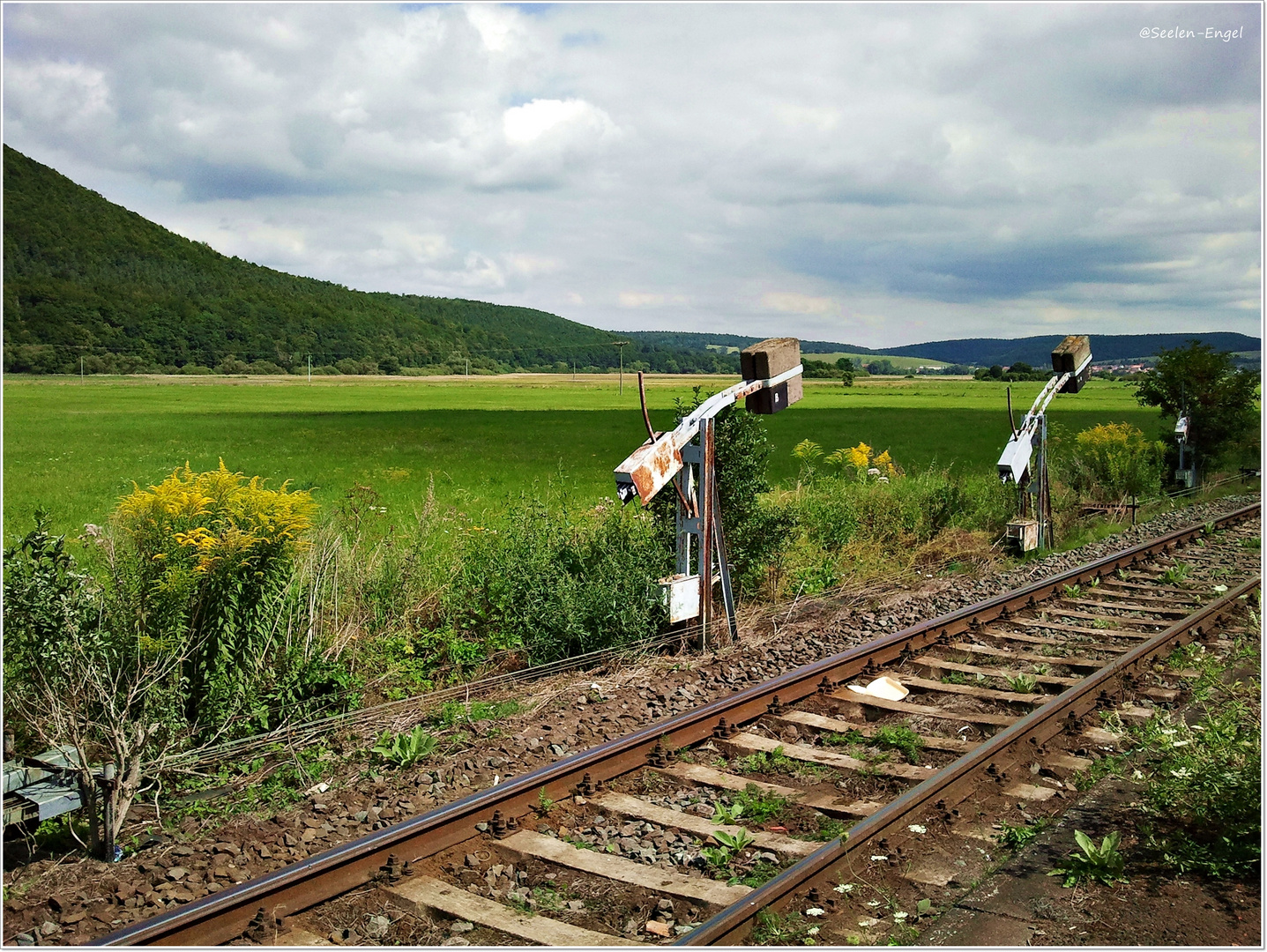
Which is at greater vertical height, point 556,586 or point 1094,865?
point 556,586

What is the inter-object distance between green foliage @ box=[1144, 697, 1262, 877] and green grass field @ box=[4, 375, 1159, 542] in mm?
7521

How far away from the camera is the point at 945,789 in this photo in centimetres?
534

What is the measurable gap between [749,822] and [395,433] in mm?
40306

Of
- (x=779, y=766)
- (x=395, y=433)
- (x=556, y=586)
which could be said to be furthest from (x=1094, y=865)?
(x=395, y=433)

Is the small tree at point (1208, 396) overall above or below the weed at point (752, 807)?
above

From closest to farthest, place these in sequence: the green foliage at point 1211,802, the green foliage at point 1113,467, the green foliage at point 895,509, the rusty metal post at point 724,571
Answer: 1. the green foliage at point 1211,802
2. the rusty metal post at point 724,571
3. the green foliage at point 895,509
4. the green foliage at point 1113,467

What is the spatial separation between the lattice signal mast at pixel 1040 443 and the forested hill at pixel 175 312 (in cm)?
3473

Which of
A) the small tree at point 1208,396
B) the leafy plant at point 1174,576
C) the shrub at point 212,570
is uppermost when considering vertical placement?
the small tree at point 1208,396

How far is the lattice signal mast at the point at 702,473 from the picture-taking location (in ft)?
26.7

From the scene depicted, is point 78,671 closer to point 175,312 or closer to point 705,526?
point 705,526

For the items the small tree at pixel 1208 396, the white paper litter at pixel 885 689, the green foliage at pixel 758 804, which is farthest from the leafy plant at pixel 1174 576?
the small tree at pixel 1208 396

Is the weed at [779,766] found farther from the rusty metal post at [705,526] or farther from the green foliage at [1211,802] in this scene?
the rusty metal post at [705,526]

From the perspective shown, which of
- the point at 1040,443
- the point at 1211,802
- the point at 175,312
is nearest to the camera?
the point at 1211,802

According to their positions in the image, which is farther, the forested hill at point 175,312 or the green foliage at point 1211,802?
the forested hill at point 175,312
